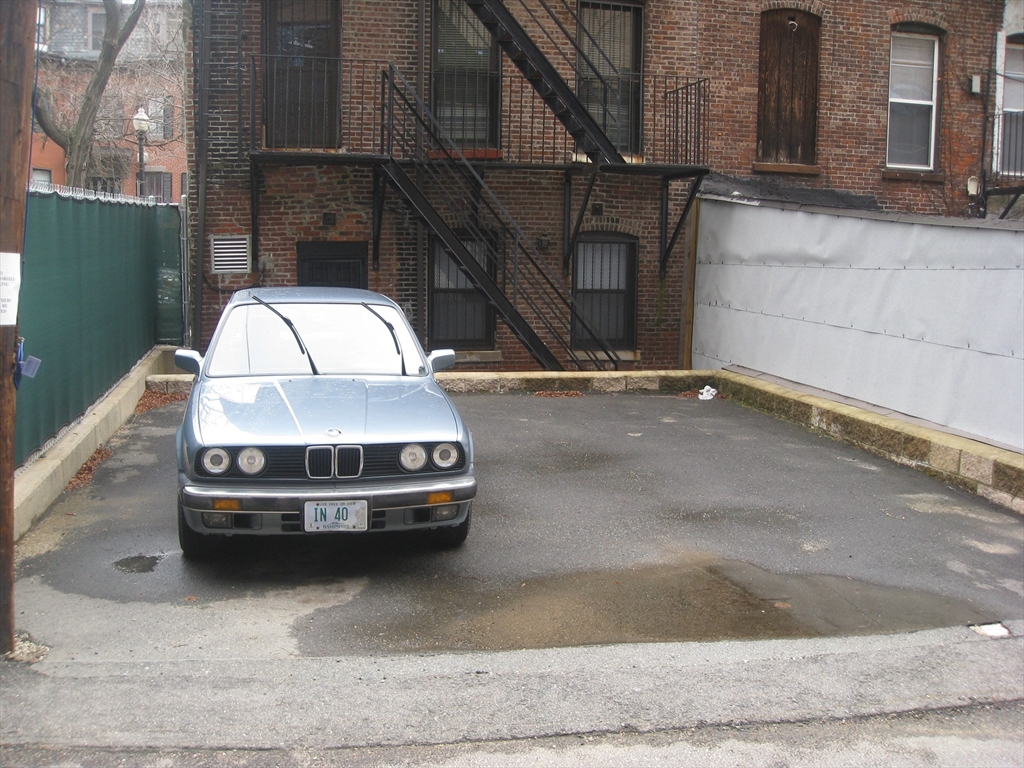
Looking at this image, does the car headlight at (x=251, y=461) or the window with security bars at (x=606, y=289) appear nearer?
the car headlight at (x=251, y=461)

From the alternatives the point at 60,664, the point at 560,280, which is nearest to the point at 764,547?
the point at 60,664

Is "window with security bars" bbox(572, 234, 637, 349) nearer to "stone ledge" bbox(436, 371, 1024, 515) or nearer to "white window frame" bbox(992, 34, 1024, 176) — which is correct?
"stone ledge" bbox(436, 371, 1024, 515)

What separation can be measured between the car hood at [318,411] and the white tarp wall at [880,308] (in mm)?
4990

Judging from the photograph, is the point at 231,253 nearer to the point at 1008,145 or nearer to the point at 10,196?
the point at 10,196

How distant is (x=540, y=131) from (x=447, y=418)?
9765mm

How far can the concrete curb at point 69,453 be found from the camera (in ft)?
22.2

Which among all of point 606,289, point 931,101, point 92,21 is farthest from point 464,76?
point 92,21

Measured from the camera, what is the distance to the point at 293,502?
566 centimetres

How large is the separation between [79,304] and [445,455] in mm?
5009

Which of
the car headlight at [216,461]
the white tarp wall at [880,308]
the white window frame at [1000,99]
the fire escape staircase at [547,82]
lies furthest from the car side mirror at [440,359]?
the white window frame at [1000,99]

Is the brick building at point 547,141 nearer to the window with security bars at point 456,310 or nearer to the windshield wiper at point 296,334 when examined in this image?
the window with security bars at point 456,310

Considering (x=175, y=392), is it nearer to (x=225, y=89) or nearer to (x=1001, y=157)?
(x=225, y=89)

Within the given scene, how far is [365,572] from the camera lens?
6.24 meters

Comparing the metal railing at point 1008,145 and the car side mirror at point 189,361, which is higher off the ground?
the metal railing at point 1008,145
